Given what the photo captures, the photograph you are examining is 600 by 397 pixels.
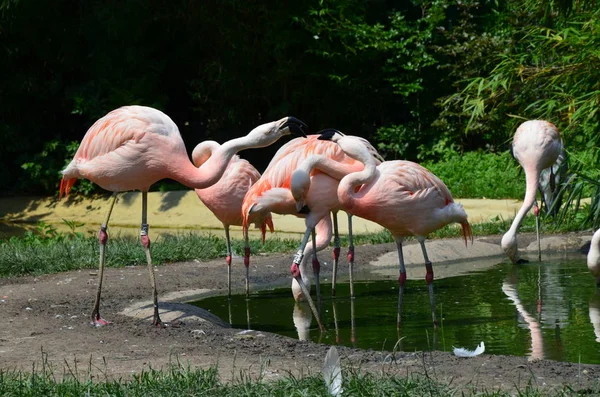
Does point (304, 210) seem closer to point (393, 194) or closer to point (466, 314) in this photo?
point (393, 194)

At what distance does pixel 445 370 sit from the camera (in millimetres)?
3762

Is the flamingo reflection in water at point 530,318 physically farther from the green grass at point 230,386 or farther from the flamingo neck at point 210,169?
the flamingo neck at point 210,169

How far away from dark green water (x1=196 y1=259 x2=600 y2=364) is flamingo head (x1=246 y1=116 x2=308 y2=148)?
1095 millimetres

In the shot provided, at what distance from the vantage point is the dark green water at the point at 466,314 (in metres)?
4.70

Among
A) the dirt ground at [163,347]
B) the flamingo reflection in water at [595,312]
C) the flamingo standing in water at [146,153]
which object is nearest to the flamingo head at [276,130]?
the flamingo standing in water at [146,153]

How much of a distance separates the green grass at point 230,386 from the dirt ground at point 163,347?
13 centimetres

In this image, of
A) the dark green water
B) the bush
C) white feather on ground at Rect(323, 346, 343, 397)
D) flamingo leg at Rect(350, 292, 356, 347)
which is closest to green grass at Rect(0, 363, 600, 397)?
white feather on ground at Rect(323, 346, 343, 397)

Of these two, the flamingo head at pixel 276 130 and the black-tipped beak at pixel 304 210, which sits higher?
the flamingo head at pixel 276 130

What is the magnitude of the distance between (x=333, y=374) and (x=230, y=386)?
41 centimetres

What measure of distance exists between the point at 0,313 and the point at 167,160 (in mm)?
1415

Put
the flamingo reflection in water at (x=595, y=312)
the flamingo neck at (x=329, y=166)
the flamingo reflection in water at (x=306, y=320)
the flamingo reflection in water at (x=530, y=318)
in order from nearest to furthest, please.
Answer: the flamingo reflection in water at (x=530, y=318) < the flamingo reflection in water at (x=595, y=312) < the flamingo reflection in water at (x=306, y=320) < the flamingo neck at (x=329, y=166)

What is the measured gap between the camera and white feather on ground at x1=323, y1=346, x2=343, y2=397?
3280 millimetres

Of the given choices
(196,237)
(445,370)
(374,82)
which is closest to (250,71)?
(374,82)

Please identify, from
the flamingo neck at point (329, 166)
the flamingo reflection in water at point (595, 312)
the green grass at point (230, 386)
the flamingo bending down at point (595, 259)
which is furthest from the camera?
the flamingo bending down at point (595, 259)
